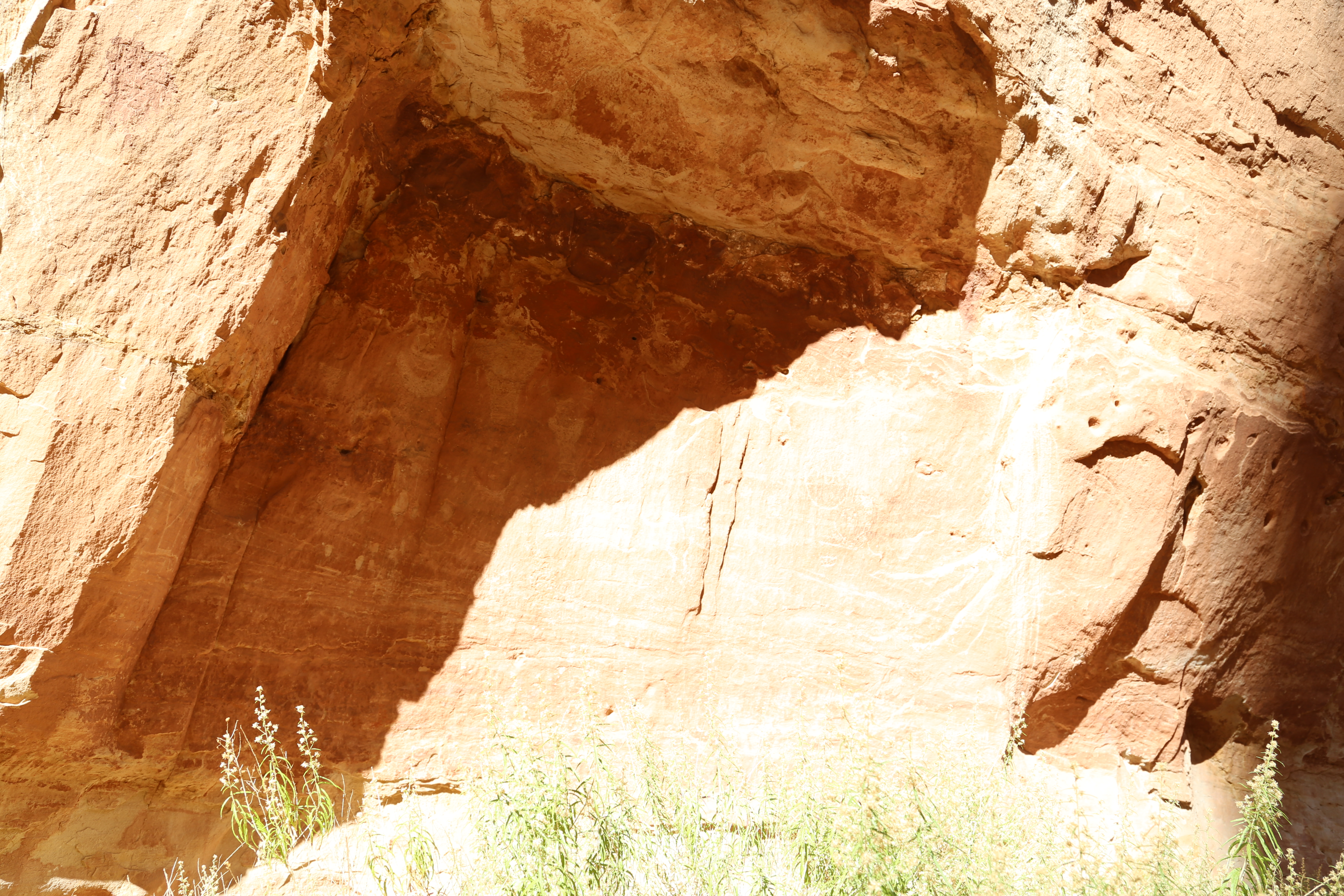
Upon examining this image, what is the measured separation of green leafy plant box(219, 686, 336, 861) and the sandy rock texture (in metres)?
0.10

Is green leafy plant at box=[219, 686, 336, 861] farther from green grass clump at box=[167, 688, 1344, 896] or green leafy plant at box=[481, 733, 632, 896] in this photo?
green leafy plant at box=[481, 733, 632, 896]

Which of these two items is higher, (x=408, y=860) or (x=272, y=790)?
(x=272, y=790)

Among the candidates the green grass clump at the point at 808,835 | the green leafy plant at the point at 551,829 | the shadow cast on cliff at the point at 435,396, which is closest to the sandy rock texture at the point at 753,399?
the shadow cast on cliff at the point at 435,396

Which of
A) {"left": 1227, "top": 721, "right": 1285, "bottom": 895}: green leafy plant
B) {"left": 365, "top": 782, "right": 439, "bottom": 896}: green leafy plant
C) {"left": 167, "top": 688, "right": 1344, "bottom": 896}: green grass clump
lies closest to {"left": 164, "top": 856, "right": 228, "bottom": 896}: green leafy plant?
{"left": 167, "top": 688, "right": 1344, "bottom": 896}: green grass clump

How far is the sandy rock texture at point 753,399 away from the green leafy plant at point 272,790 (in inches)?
3.8

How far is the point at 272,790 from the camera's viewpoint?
292 centimetres

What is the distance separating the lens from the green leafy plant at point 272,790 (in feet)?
9.53

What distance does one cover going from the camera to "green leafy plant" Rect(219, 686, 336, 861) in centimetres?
290

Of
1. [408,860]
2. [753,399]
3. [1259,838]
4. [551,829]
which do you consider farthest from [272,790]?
[1259,838]

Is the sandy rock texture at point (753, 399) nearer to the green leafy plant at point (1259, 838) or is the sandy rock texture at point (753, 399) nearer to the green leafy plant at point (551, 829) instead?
the green leafy plant at point (1259, 838)

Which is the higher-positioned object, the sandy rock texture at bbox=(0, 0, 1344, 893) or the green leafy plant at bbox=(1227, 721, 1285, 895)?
the sandy rock texture at bbox=(0, 0, 1344, 893)

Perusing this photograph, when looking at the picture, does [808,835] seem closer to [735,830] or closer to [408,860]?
[735,830]

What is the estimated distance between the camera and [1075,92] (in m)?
3.63

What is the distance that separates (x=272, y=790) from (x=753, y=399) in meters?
2.34
